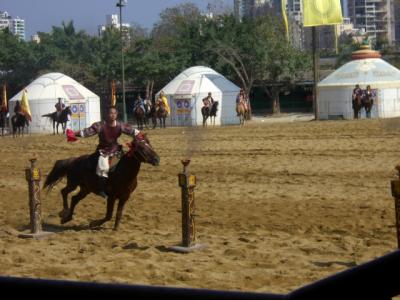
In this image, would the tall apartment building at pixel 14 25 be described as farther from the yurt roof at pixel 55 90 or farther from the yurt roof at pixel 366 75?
the yurt roof at pixel 366 75

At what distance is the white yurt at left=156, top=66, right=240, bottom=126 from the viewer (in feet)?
131

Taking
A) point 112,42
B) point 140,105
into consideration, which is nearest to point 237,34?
point 112,42

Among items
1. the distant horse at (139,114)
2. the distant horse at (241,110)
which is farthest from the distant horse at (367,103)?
the distant horse at (139,114)

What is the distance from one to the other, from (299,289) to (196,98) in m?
39.2

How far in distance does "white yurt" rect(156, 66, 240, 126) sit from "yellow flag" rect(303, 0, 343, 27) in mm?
7626

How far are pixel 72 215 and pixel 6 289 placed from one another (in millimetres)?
9303

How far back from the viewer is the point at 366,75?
39.2 metres

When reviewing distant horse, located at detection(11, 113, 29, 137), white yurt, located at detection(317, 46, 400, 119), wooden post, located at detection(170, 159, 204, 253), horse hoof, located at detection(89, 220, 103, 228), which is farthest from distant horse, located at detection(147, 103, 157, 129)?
wooden post, located at detection(170, 159, 204, 253)

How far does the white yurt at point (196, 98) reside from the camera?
40.1 metres

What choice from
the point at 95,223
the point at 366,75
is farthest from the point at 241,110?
the point at 95,223

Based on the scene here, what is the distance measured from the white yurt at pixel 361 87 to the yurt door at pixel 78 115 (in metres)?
11.8

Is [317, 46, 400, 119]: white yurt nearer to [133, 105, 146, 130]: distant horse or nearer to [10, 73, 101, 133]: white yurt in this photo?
[133, 105, 146, 130]: distant horse

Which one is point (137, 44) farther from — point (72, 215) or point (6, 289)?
point (6, 289)

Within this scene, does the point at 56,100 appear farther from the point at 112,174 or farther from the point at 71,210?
the point at 112,174
